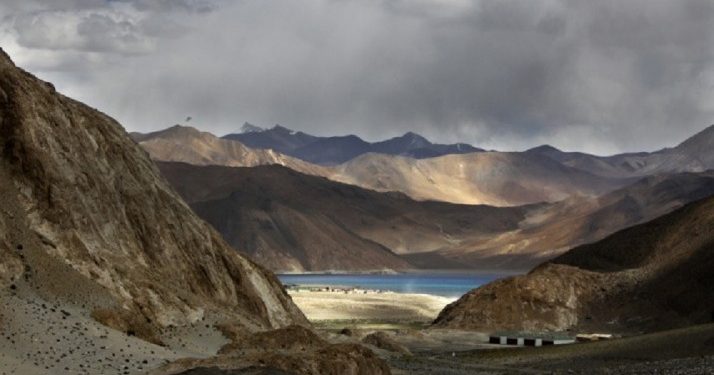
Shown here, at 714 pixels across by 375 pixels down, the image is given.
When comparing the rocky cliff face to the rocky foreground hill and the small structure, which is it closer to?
the rocky foreground hill

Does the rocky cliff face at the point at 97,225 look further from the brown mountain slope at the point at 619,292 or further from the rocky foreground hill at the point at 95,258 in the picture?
the brown mountain slope at the point at 619,292

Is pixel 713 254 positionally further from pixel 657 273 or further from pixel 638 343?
pixel 638 343

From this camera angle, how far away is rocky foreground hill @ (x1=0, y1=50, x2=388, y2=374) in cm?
4281

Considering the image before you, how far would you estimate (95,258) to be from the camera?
178ft

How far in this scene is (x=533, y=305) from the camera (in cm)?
12475

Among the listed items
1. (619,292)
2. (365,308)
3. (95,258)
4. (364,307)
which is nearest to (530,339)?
(619,292)

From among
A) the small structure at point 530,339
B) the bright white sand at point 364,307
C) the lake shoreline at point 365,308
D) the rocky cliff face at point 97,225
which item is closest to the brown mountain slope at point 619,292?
the small structure at point 530,339

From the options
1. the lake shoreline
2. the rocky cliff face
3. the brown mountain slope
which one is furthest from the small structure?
the lake shoreline

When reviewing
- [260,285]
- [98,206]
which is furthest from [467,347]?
[98,206]

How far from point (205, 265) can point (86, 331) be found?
26.9m

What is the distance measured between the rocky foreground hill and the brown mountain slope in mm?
52227

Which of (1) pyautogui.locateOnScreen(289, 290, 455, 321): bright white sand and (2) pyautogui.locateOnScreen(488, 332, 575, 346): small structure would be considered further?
(1) pyautogui.locateOnScreen(289, 290, 455, 321): bright white sand

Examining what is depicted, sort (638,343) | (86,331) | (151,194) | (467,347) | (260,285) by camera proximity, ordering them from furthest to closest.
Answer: (467,347) < (260,285) < (638,343) < (151,194) < (86,331)

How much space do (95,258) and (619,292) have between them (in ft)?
277
